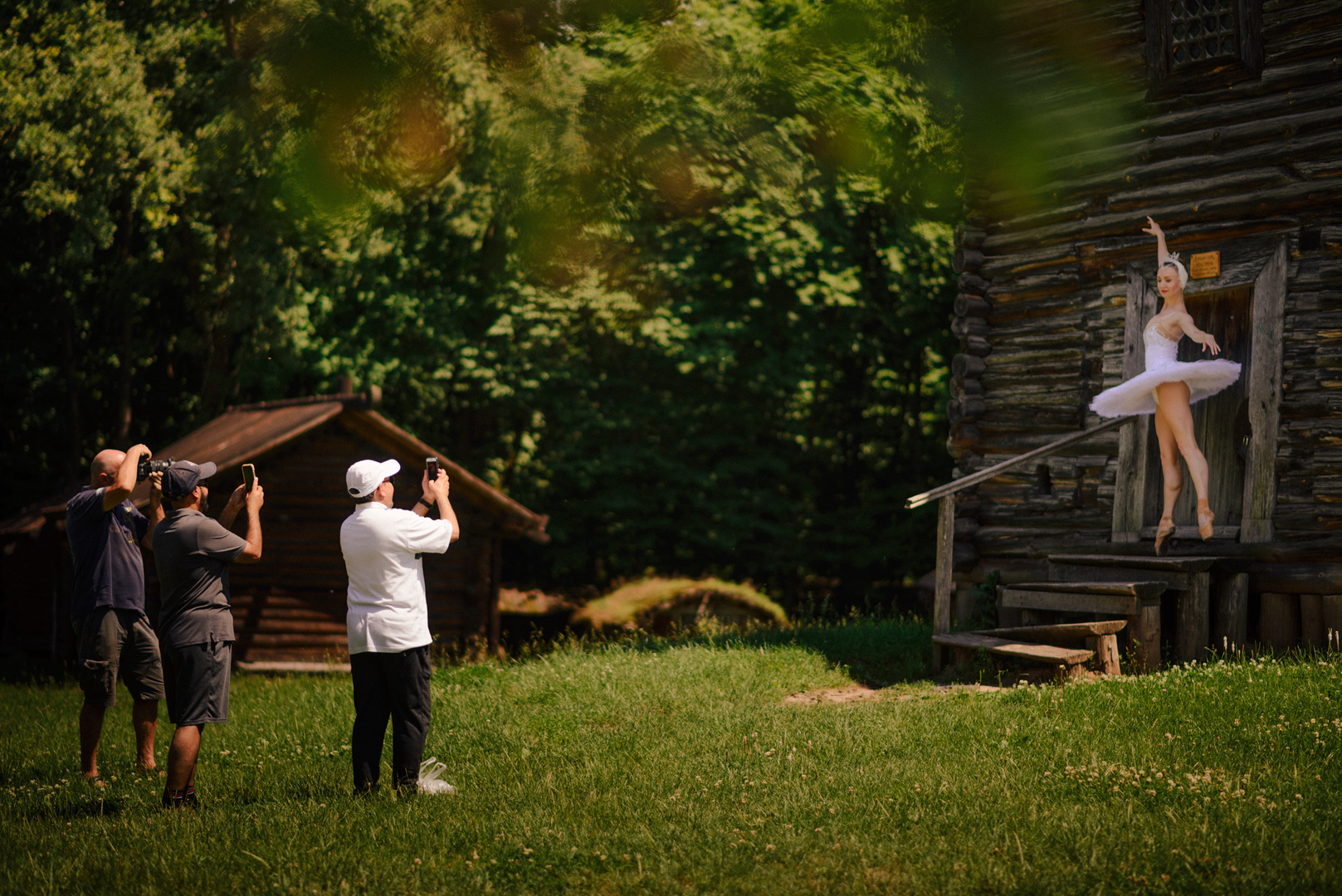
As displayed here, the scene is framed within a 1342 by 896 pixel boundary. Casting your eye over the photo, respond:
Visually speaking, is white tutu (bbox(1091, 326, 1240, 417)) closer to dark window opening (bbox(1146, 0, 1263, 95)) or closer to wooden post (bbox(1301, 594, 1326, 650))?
wooden post (bbox(1301, 594, 1326, 650))

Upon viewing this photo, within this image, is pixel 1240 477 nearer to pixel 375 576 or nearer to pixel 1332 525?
pixel 1332 525

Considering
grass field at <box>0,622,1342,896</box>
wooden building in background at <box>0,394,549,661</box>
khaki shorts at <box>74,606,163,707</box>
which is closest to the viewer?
grass field at <box>0,622,1342,896</box>

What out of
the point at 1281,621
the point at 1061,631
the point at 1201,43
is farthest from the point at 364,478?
the point at 1201,43

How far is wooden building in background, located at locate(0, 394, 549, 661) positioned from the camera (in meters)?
16.4

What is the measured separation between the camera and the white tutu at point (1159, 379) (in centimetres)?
1031

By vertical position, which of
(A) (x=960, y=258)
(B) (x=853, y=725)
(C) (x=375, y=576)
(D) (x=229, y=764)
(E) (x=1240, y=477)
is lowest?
(D) (x=229, y=764)

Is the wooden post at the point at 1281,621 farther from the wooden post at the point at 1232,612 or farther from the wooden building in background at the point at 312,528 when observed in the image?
the wooden building in background at the point at 312,528

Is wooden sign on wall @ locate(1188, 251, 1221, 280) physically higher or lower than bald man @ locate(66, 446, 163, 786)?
higher

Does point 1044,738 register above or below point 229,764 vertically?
above

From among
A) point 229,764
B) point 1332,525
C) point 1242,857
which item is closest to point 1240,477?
point 1332,525

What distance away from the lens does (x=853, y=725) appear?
8.05 m

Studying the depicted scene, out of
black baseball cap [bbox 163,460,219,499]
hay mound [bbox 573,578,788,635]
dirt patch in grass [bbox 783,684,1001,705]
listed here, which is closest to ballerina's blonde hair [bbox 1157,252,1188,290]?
dirt patch in grass [bbox 783,684,1001,705]

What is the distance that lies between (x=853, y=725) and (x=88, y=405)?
21715mm

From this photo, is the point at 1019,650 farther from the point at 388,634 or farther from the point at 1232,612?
the point at 388,634
